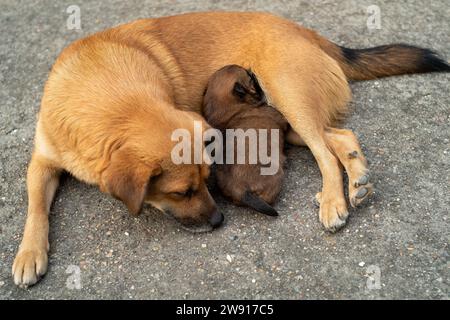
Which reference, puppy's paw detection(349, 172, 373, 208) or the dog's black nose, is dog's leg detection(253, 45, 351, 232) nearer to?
puppy's paw detection(349, 172, 373, 208)

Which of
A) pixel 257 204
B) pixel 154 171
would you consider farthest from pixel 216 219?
pixel 154 171

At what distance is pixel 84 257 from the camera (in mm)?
4020

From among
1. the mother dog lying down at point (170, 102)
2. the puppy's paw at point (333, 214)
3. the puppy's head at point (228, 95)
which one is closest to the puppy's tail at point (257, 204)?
the mother dog lying down at point (170, 102)

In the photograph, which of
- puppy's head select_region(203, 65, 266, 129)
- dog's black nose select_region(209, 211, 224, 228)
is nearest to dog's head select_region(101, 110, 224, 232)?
dog's black nose select_region(209, 211, 224, 228)

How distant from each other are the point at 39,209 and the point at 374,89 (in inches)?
126

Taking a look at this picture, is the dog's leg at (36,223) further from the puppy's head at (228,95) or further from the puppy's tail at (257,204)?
the puppy's tail at (257,204)

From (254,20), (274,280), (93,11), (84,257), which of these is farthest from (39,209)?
(93,11)

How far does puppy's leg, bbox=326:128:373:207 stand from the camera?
4.10 meters

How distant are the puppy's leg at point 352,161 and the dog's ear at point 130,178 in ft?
5.06

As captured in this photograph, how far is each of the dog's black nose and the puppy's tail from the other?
0.72 ft

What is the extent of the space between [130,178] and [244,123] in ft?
4.19

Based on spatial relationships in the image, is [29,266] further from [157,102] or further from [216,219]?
[157,102]

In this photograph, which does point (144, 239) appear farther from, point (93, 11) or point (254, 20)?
point (93, 11)

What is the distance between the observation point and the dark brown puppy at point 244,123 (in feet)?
13.4
